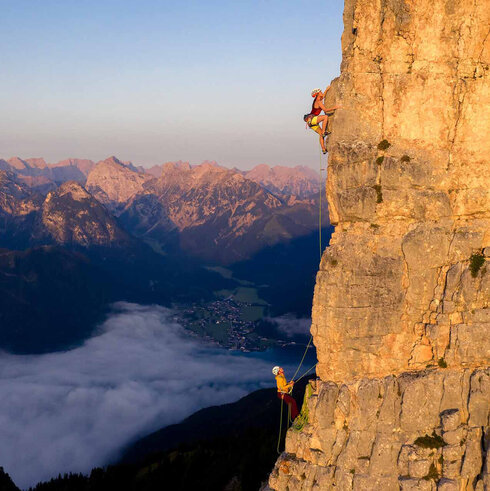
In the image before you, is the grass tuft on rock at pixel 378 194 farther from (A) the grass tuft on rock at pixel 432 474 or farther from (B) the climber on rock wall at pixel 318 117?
(A) the grass tuft on rock at pixel 432 474

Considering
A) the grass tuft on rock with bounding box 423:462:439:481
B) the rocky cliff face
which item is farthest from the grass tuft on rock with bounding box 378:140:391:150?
the grass tuft on rock with bounding box 423:462:439:481

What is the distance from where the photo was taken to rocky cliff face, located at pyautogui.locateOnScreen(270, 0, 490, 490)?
35688mm

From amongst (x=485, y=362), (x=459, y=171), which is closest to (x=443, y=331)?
(x=485, y=362)

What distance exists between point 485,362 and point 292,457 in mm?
17362

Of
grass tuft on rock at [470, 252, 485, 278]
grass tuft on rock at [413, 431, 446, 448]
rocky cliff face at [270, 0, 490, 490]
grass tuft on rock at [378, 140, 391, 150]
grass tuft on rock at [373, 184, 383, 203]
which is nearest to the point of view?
Answer: rocky cliff face at [270, 0, 490, 490]

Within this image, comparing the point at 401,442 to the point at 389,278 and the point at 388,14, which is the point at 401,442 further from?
the point at 388,14

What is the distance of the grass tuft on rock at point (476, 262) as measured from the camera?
36.1 meters

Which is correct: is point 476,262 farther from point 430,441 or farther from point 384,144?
point 430,441

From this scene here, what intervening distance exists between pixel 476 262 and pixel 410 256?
4872 mm

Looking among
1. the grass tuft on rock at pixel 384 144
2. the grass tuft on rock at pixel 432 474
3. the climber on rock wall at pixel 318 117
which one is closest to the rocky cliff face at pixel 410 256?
the grass tuft on rock at pixel 432 474

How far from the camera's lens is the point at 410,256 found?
36906mm

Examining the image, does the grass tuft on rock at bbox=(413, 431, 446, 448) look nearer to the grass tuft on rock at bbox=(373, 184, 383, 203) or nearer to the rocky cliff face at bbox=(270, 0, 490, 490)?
the rocky cliff face at bbox=(270, 0, 490, 490)

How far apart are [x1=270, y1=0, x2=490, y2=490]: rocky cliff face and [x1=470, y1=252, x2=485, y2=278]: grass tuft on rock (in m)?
0.08

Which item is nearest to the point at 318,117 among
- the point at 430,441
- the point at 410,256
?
the point at 410,256
